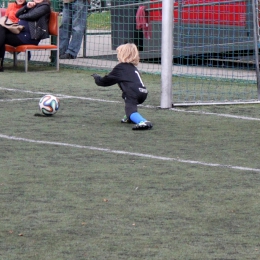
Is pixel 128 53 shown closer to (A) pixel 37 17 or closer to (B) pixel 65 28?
(A) pixel 37 17

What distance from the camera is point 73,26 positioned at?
1522cm

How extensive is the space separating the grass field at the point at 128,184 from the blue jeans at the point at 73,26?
209 inches

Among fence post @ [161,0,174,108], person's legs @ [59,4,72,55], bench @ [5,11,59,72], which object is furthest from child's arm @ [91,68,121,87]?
person's legs @ [59,4,72,55]

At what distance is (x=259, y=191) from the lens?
19.8 ft

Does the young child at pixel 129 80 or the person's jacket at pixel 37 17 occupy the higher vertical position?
the person's jacket at pixel 37 17

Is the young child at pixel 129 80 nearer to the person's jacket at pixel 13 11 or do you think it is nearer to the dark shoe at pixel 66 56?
the person's jacket at pixel 13 11

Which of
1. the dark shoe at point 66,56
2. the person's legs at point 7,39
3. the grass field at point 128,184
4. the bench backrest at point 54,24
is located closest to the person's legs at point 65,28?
the dark shoe at point 66,56

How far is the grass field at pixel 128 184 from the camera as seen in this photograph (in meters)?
4.80

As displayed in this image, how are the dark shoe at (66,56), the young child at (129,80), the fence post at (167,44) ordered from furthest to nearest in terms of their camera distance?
1. the dark shoe at (66,56)
2. the fence post at (167,44)
3. the young child at (129,80)

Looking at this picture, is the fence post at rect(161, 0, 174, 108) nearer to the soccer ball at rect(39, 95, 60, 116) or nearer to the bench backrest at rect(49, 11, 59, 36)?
the soccer ball at rect(39, 95, 60, 116)

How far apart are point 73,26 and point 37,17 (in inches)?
60.2

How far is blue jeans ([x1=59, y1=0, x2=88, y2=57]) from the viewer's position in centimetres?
1519

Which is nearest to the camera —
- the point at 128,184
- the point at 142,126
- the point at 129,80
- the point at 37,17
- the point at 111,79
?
the point at 128,184

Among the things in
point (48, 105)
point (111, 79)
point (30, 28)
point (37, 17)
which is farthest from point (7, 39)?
point (111, 79)
